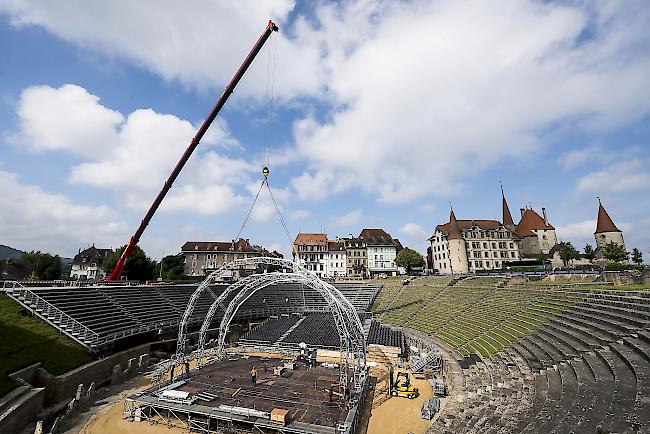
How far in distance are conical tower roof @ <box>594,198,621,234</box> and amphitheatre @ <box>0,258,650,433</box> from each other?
4517 centimetres

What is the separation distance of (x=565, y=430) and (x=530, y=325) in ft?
57.3

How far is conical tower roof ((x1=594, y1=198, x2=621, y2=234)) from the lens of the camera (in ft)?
227

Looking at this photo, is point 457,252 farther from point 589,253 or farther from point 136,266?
point 136,266

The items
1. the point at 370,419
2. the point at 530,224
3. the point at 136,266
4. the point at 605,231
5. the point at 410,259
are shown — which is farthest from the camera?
the point at 530,224

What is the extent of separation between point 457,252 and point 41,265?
95296mm

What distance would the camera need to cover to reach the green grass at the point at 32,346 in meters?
20.9

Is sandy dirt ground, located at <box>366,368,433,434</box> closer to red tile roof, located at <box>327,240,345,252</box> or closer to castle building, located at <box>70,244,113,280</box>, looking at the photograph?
red tile roof, located at <box>327,240,345,252</box>

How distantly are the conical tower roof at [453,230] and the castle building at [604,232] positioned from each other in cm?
2873

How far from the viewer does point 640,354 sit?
14.5m

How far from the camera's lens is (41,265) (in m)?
65.2

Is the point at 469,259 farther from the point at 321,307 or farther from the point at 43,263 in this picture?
the point at 43,263

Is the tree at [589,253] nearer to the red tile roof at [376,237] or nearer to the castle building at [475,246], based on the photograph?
the castle building at [475,246]

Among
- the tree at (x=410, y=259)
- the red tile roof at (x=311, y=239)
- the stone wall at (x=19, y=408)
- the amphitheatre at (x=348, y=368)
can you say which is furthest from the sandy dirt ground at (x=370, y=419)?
the red tile roof at (x=311, y=239)

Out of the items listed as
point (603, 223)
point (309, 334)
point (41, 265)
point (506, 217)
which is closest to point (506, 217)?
point (506, 217)
